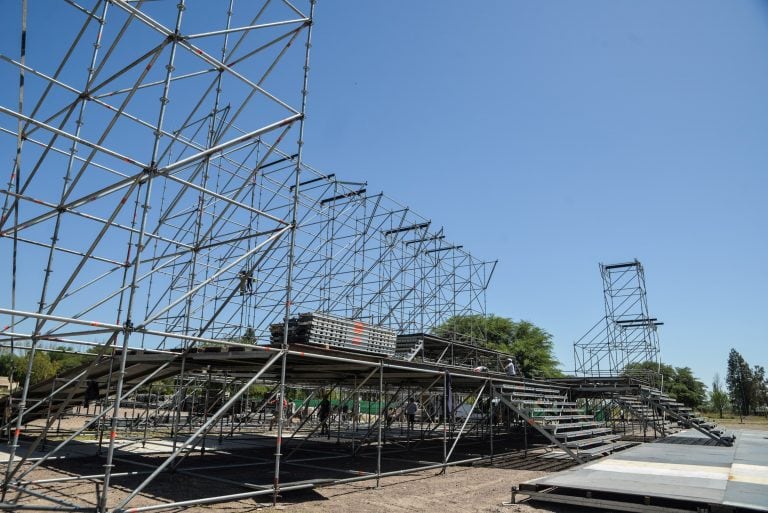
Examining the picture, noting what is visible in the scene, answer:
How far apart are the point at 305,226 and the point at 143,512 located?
16.1m

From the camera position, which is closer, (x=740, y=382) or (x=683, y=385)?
(x=683, y=385)

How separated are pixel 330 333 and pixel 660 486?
6.89 metres

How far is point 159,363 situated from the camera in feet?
36.4

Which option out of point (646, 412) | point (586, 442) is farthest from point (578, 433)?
point (646, 412)

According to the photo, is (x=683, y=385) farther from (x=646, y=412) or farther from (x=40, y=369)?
(x=40, y=369)

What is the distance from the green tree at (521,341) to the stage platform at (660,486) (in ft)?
97.4

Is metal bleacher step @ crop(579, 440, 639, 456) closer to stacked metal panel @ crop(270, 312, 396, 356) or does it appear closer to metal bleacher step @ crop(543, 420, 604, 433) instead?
metal bleacher step @ crop(543, 420, 604, 433)

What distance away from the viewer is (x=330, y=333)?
11727 millimetres

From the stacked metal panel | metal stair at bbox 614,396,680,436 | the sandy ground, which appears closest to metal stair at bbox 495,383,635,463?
metal stair at bbox 614,396,680,436

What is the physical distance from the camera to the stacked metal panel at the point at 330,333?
11.3m

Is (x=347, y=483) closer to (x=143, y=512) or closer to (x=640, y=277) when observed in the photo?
(x=143, y=512)

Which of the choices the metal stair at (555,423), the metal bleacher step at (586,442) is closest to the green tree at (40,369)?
the metal stair at (555,423)

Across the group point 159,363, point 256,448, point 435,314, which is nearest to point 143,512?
point 159,363

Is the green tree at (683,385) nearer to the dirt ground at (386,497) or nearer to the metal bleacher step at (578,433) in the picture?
the metal bleacher step at (578,433)
